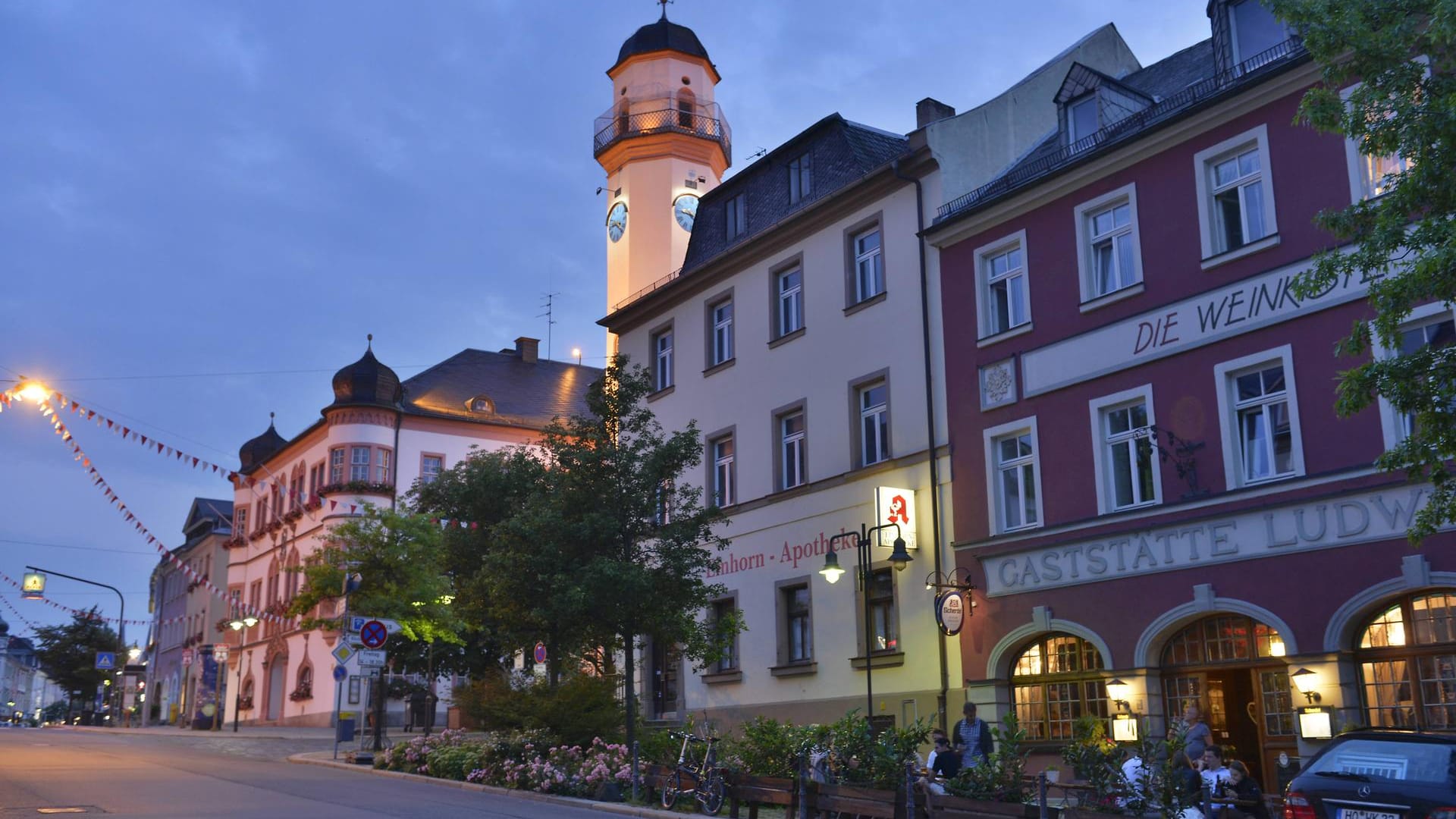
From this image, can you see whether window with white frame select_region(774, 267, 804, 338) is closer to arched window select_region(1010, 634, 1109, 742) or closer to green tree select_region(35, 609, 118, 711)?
arched window select_region(1010, 634, 1109, 742)

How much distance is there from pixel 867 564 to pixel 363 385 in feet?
118

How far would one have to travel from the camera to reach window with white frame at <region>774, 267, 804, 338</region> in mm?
28953

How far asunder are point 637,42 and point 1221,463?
2993cm

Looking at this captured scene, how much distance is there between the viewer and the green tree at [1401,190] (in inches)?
479

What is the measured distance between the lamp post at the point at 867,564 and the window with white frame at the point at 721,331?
646 cm

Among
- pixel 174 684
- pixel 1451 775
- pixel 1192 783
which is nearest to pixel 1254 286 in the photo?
pixel 1192 783

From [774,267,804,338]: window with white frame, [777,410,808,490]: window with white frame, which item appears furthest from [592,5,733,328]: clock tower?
[777,410,808,490]: window with white frame

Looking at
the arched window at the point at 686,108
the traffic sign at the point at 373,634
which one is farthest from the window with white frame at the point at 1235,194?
the arched window at the point at 686,108

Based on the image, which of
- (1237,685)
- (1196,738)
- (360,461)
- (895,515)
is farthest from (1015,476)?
(360,461)

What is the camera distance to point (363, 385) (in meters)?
55.9

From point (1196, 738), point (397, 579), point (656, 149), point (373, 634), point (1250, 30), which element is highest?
point (656, 149)

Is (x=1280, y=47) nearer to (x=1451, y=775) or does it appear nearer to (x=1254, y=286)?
(x=1254, y=286)

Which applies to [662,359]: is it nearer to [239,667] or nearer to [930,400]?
[930,400]

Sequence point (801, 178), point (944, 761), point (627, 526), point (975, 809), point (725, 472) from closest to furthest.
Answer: point (975, 809) → point (944, 761) → point (627, 526) → point (801, 178) → point (725, 472)
